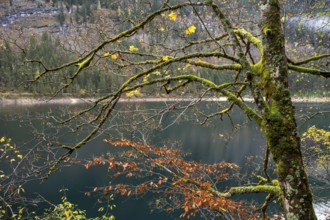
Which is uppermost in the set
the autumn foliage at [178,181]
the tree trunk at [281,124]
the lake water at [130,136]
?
the tree trunk at [281,124]

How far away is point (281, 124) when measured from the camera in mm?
2752

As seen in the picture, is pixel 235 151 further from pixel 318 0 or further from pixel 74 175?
pixel 318 0

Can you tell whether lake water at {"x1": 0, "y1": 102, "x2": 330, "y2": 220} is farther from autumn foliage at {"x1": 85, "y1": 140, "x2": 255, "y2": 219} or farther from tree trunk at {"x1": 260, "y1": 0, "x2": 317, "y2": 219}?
tree trunk at {"x1": 260, "y1": 0, "x2": 317, "y2": 219}

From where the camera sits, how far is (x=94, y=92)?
4930mm

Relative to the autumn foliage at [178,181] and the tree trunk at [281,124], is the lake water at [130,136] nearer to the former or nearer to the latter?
the autumn foliage at [178,181]

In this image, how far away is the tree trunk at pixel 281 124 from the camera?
2613 millimetres

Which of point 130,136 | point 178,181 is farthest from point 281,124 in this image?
point 130,136

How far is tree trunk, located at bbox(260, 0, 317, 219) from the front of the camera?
8.57 feet

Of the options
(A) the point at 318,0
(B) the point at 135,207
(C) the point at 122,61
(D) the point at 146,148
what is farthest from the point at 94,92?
(B) the point at 135,207

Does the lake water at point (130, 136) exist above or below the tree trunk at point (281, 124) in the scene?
below

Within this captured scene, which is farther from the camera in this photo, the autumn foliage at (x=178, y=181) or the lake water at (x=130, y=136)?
the lake water at (x=130, y=136)

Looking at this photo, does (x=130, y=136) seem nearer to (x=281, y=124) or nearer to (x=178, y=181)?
(x=178, y=181)

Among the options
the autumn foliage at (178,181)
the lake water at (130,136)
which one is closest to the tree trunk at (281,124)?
the autumn foliage at (178,181)

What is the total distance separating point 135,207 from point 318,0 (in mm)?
16532
